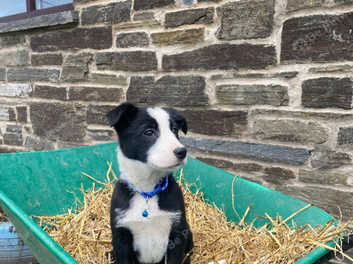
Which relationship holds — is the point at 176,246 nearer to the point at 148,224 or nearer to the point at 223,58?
the point at 148,224

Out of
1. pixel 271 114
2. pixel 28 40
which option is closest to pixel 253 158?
pixel 271 114

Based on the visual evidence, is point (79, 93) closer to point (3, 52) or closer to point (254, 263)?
point (3, 52)

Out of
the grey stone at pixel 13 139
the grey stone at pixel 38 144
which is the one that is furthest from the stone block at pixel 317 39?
the grey stone at pixel 13 139

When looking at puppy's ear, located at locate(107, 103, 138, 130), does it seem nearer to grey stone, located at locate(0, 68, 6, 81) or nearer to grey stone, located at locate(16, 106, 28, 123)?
grey stone, located at locate(16, 106, 28, 123)

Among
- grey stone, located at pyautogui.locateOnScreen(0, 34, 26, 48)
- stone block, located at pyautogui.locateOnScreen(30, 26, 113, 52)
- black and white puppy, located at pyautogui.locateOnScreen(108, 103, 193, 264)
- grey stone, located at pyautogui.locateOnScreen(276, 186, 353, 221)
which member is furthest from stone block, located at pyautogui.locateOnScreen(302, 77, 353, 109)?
grey stone, located at pyautogui.locateOnScreen(0, 34, 26, 48)

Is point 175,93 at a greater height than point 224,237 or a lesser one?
greater

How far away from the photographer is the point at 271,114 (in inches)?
88.6

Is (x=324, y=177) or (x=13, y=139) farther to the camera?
(x=13, y=139)

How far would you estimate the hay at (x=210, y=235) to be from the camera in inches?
55.8

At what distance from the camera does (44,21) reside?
310cm

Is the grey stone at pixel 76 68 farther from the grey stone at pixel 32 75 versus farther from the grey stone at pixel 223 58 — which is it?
the grey stone at pixel 223 58

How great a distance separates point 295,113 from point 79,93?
204cm

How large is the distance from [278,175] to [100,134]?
1690mm

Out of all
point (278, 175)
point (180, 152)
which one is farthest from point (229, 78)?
point (180, 152)
